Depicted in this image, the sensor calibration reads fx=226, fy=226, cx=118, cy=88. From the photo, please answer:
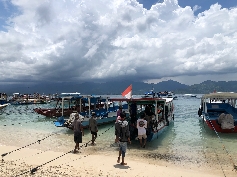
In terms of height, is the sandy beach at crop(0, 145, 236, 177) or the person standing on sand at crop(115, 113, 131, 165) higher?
the person standing on sand at crop(115, 113, 131, 165)

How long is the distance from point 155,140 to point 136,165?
6.20 metres

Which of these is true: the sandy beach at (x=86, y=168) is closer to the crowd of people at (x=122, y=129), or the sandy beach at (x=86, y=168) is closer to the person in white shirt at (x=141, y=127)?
the crowd of people at (x=122, y=129)

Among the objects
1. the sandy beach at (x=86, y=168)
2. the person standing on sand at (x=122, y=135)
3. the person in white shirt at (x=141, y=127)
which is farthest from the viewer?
the person in white shirt at (x=141, y=127)

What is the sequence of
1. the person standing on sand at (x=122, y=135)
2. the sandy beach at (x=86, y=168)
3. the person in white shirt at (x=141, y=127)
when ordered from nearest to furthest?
the sandy beach at (x=86, y=168) < the person standing on sand at (x=122, y=135) < the person in white shirt at (x=141, y=127)

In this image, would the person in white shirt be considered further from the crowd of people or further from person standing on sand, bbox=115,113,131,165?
person standing on sand, bbox=115,113,131,165

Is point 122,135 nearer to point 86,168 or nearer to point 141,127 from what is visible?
point 86,168

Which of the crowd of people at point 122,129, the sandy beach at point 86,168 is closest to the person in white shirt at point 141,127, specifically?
the crowd of people at point 122,129

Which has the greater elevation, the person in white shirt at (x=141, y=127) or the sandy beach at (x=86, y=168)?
the person in white shirt at (x=141, y=127)

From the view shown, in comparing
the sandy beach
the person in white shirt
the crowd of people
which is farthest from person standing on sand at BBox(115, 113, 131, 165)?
the person in white shirt

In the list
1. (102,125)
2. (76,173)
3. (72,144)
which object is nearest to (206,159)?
(76,173)

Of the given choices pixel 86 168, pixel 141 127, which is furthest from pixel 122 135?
pixel 141 127

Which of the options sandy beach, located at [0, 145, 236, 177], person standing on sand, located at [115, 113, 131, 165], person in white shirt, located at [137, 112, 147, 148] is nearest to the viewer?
sandy beach, located at [0, 145, 236, 177]

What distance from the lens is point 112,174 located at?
829cm

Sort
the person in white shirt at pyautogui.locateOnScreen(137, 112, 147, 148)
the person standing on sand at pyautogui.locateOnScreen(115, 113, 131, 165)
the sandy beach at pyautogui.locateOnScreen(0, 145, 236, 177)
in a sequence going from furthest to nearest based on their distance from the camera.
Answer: the person in white shirt at pyautogui.locateOnScreen(137, 112, 147, 148)
the person standing on sand at pyautogui.locateOnScreen(115, 113, 131, 165)
the sandy beach at pyautogui.locateOnScreen(0, 145, 236, 177)
